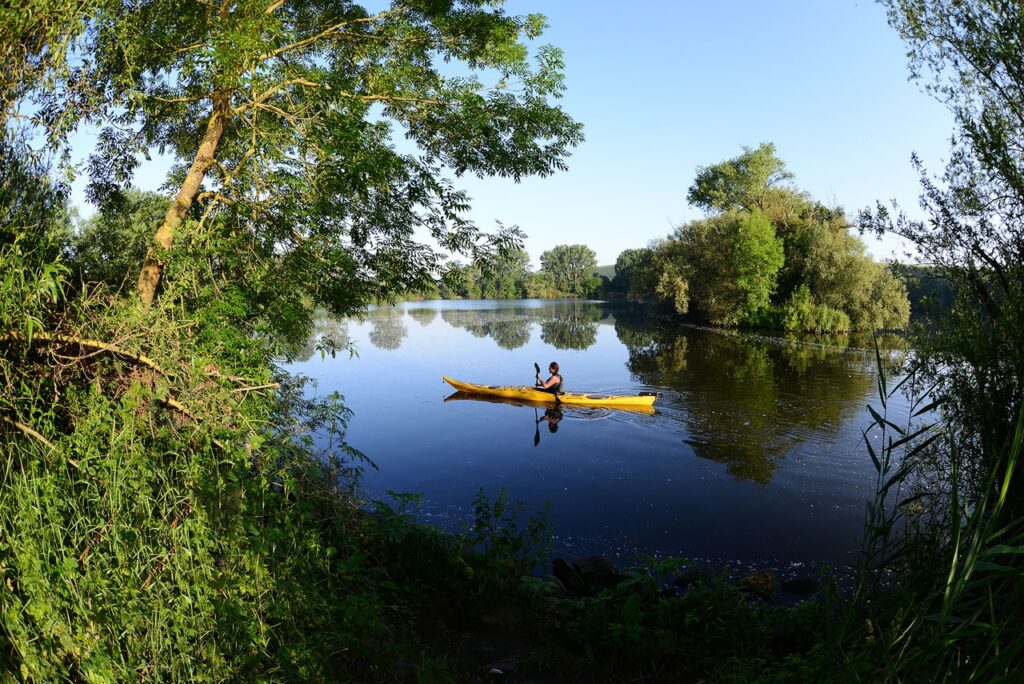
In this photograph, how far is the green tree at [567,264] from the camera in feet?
410

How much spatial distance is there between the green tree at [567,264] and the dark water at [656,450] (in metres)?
98.7

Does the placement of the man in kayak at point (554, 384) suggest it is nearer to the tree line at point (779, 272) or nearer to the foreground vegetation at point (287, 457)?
the foreground vegetation at point (287, 457)

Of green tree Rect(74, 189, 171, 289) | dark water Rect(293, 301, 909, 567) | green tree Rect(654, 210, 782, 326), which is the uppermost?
green tree Rect(654, 210, 782, 326)

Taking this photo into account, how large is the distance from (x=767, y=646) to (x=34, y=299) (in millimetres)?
6610

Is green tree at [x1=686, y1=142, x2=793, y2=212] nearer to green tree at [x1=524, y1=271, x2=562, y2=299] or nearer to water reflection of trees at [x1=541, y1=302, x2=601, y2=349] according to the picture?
water reflection of trees at [x1=541, y1=302, x2=601, y2=349]

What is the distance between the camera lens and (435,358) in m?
27.6

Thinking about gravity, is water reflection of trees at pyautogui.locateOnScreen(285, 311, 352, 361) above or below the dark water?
above

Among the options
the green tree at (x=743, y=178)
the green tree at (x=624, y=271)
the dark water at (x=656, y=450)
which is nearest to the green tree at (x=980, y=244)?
the dark water at (x=656, y=450)

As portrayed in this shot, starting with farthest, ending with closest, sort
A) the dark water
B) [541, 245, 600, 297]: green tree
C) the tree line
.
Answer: [541, 245, 600, 297]: green tree
the tree line
the dark water

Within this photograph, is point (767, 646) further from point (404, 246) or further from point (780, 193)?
point (780, 193)

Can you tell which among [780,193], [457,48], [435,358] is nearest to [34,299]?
[457,48]

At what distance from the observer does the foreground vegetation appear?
3521 mm

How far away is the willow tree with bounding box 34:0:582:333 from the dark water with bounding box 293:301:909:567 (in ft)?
15.2

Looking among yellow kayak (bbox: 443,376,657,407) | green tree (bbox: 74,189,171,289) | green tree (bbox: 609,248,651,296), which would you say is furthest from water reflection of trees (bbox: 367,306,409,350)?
green tree (bbox: 609,248,651,296)
